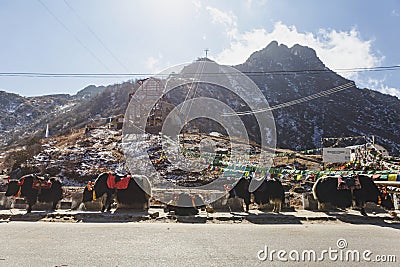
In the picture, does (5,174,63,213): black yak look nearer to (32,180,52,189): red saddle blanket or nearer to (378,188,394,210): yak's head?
(32,180,52,189): red saddle blanket

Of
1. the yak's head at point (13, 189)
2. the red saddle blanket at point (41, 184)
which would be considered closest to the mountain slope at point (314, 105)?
the red saddle blanket at point (41, 184)

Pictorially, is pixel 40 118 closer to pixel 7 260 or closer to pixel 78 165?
pixel 78 165

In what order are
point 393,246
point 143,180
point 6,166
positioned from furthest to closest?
point 6,166
point 143,180
point 393,246

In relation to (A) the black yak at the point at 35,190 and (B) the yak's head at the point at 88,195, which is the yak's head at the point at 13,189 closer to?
(A) the black yak at the point at 35,190

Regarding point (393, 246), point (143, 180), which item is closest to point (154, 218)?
point (143, 180)

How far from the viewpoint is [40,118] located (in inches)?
A: 3627

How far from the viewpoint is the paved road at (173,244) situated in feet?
19.3

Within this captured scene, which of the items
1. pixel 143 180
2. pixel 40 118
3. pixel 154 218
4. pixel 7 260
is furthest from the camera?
pixel 40 118

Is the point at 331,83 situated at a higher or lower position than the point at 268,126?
higher

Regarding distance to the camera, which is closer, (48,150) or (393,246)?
(393,246)

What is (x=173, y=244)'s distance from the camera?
23.4 feet

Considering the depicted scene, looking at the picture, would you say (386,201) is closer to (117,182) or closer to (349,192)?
(349,192)

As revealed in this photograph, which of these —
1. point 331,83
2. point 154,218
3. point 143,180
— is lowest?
point 154,218

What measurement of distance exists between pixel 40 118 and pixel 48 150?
68.3m
